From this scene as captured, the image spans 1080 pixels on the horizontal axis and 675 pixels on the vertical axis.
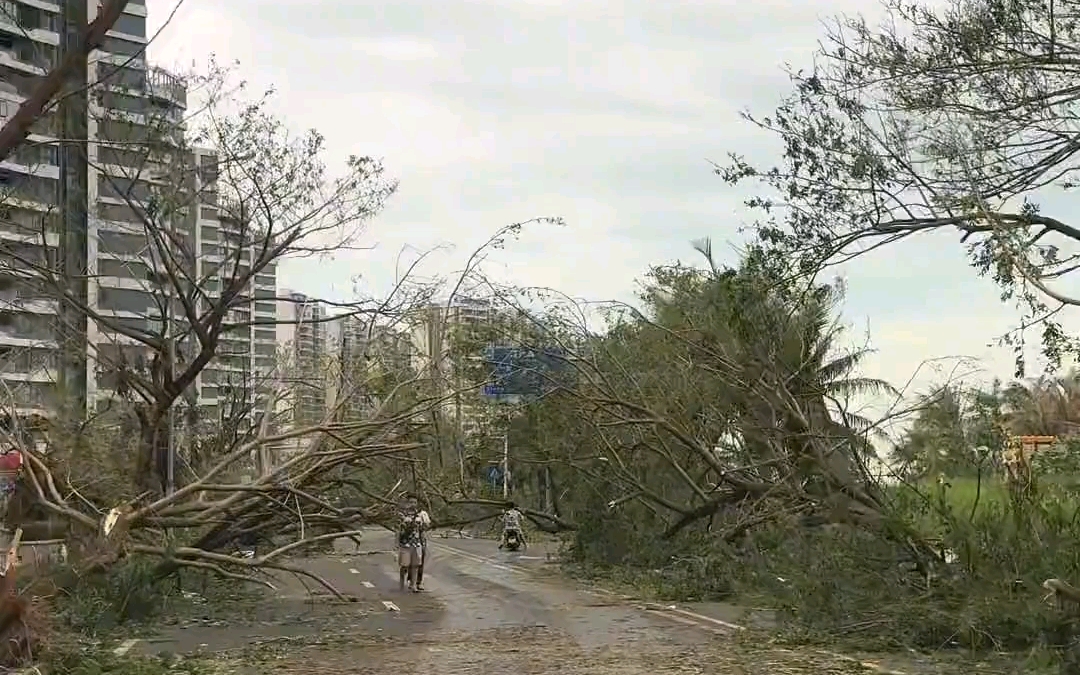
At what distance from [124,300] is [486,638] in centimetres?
1527

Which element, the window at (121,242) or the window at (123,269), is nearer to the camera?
the window at (121,242)

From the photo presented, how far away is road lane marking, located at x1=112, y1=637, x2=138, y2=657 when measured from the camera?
12303 mm

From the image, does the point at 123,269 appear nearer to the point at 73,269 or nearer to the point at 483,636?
the point at 73,269

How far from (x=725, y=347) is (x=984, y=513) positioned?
6091mm

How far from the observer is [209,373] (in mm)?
33438

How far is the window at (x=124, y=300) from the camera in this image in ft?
71.6

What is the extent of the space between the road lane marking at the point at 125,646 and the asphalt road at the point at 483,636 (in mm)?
11

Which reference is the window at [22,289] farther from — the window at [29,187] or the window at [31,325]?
the window at [29,187]

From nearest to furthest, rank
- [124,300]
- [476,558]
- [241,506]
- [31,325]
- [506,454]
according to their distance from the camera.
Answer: [241,506] < [31,325] < [506,454] < [124,300] < [476,558]

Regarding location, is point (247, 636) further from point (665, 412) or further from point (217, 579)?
point (665, 412)

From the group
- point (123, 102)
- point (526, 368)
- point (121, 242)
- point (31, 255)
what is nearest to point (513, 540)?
point (526, 368)

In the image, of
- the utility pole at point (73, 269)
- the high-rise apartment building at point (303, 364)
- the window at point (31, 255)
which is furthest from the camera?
the high-rise apartment building at point (303, 364)

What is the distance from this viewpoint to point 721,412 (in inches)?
757

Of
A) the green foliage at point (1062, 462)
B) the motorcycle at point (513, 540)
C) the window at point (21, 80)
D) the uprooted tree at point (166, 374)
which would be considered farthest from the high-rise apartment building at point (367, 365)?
the motorcycle at point (513, 540)
